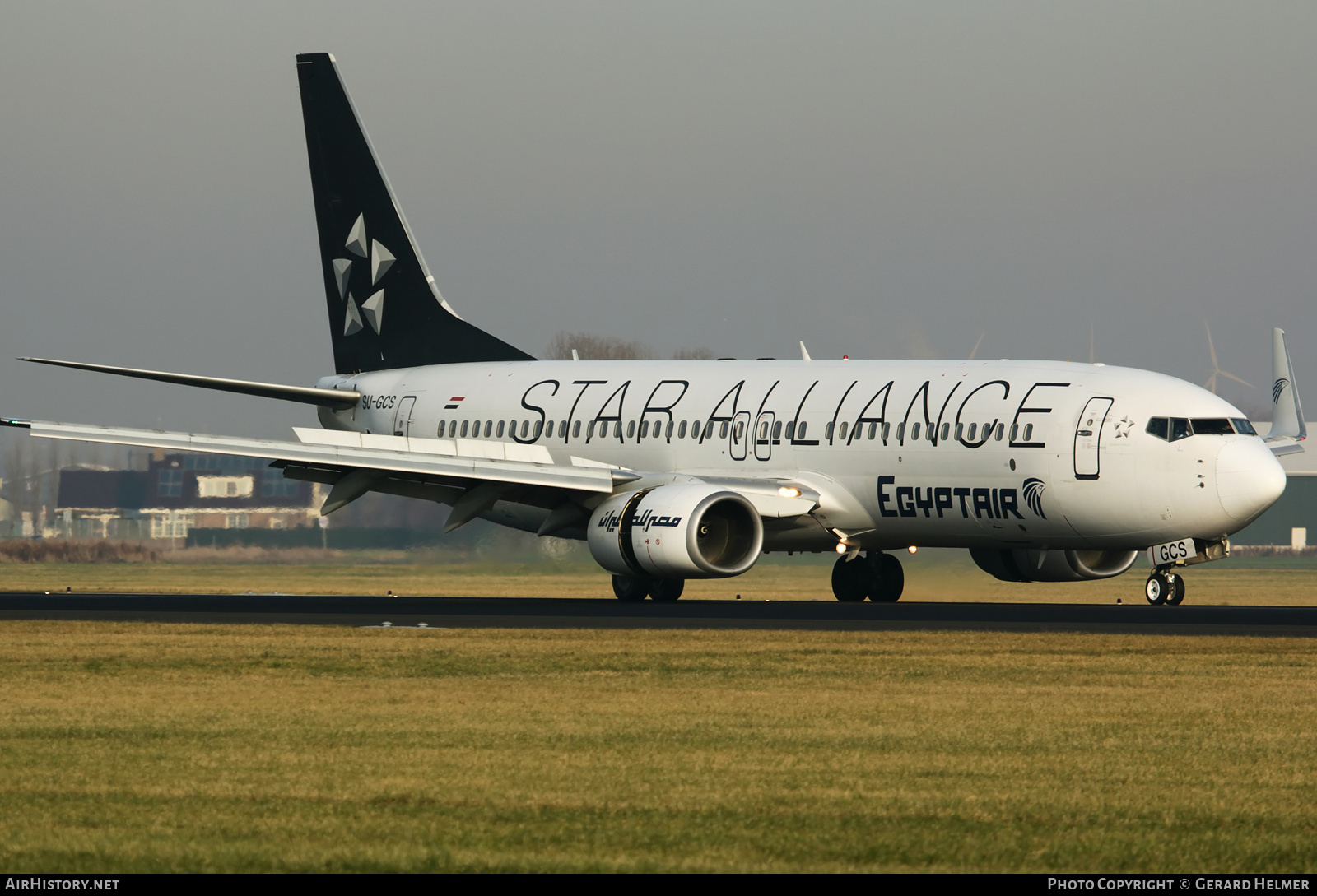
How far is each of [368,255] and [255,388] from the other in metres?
5.74

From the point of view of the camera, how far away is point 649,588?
113 ft

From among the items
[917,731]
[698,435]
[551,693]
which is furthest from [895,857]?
[698,435]

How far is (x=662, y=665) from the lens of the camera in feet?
65.2

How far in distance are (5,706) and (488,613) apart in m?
13.1

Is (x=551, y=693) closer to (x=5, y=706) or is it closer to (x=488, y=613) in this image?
(x=5, y=706)

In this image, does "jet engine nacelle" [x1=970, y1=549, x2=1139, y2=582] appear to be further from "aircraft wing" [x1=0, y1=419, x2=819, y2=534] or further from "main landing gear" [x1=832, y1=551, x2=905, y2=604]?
"aircraft wing" [x1=0, y1=419, x2=819, y2=534]

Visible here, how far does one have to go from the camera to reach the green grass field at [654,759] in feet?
32.3

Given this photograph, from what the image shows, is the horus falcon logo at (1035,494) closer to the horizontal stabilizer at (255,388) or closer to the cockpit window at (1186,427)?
the cockpit window at (1186,427)

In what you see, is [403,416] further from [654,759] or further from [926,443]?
[654,759]

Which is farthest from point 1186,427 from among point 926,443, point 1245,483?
point 926,443

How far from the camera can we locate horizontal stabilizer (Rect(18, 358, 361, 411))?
34.8 meters

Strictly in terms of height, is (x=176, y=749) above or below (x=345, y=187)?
below
